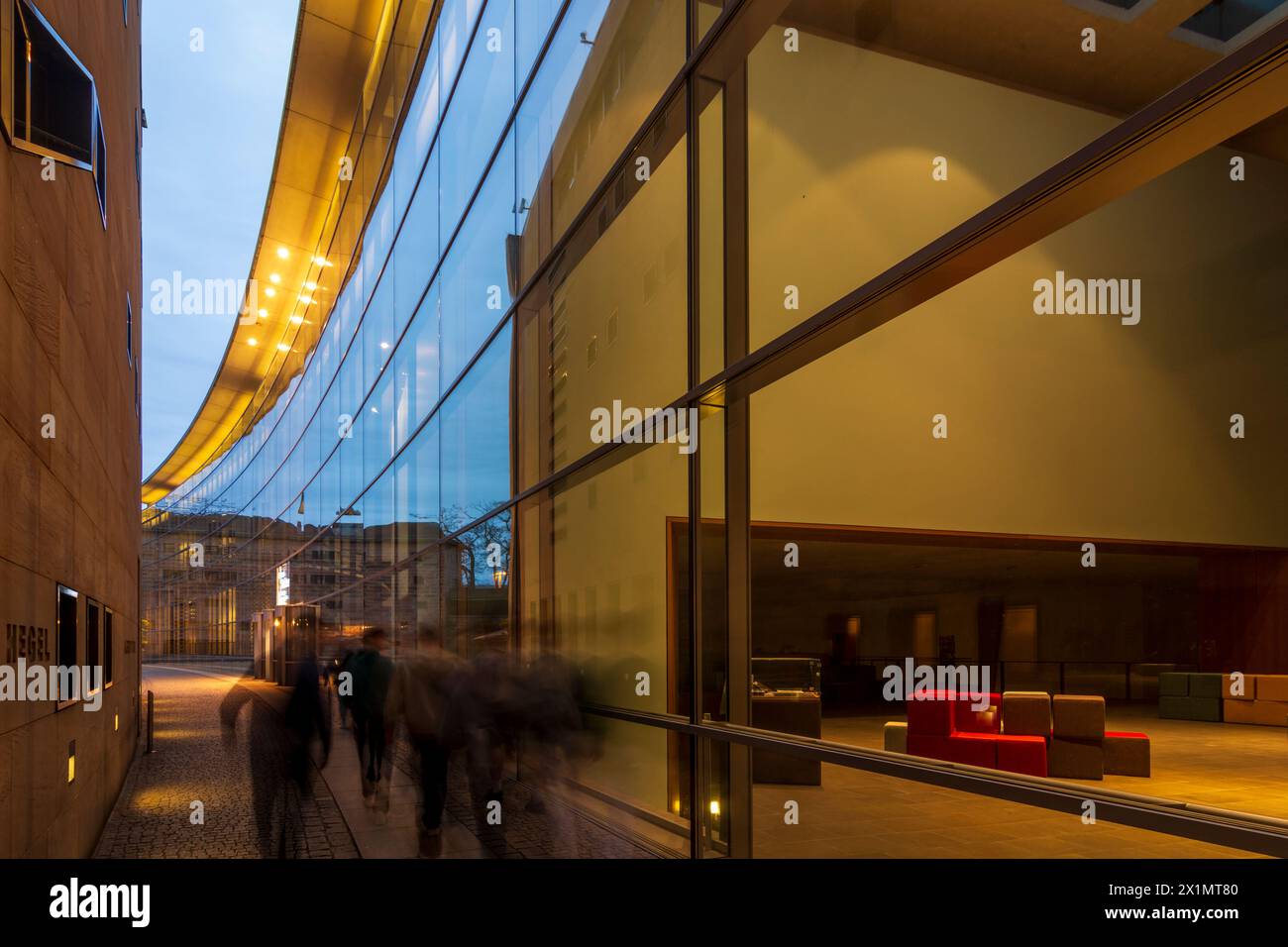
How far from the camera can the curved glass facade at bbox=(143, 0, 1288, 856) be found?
5102 millimetres

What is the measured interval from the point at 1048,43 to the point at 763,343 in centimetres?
229

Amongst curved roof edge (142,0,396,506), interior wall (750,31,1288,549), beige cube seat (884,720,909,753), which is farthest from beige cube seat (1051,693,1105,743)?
curved roof edge (142,0,396,506)

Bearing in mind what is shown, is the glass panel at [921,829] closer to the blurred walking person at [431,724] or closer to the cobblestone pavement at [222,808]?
the blurred walking person at [431,724]

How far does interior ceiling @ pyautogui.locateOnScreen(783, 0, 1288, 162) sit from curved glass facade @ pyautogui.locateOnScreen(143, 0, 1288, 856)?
2 centimetres

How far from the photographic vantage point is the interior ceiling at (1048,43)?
315 centimetres

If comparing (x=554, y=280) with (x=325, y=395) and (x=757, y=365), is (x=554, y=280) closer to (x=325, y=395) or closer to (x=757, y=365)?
(x=757, y=365)

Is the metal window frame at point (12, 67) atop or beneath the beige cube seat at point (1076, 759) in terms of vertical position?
atop

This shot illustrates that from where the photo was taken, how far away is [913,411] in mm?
11070

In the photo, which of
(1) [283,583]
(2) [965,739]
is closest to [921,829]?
(2) [965,739]

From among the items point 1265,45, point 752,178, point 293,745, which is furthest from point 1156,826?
point 293,745

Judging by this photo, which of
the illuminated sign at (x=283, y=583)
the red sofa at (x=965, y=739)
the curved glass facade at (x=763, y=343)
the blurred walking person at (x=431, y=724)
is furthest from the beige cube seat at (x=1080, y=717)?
the illuminated sign at (x=283, y=583)

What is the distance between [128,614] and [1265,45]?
15.3 m

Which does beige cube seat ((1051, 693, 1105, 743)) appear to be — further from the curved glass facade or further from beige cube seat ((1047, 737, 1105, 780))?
the curved glass facade

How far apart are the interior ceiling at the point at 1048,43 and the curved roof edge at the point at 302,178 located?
42.3 feet
